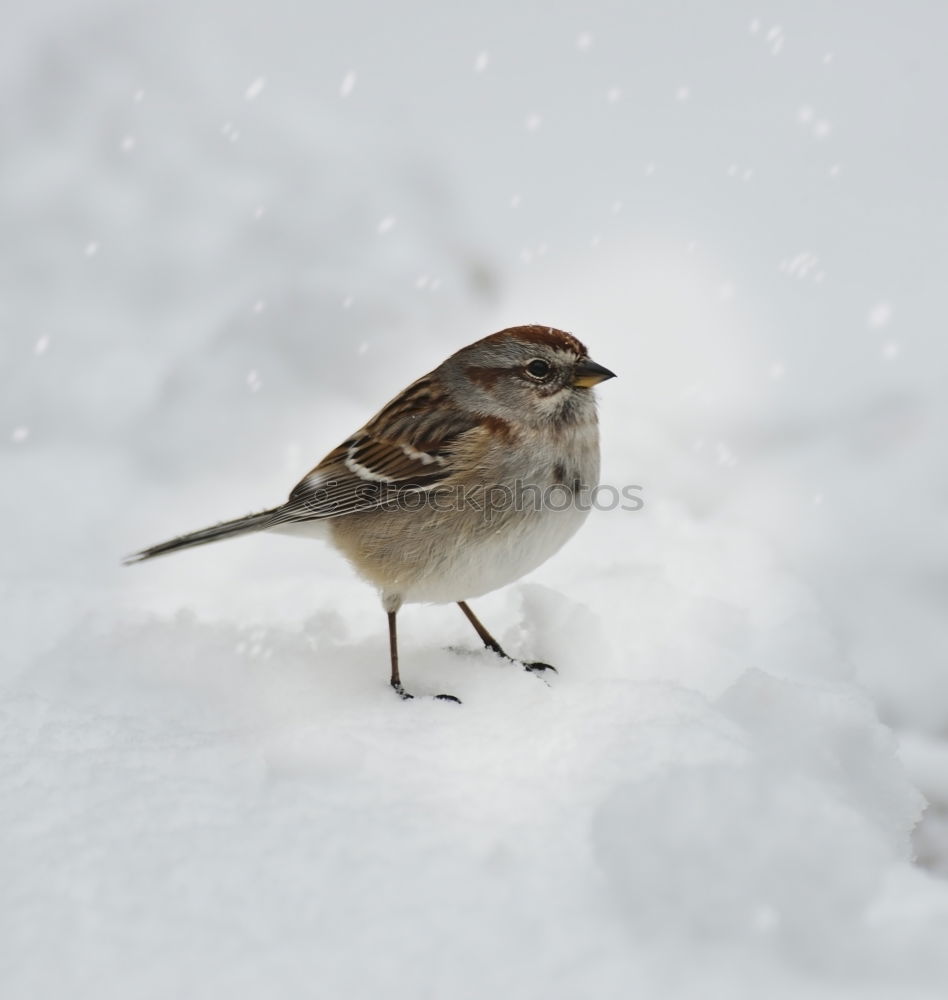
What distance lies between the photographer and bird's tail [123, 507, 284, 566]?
13.0 feet

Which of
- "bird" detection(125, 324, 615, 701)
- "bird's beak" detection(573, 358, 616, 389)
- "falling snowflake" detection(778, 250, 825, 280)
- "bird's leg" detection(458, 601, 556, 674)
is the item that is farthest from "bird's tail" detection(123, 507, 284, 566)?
"falling snowflake" detection(778, 250, 825, 280)

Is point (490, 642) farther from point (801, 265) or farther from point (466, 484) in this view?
point (801, 265)

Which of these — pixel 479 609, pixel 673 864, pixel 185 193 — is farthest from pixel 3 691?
pixel 185 193

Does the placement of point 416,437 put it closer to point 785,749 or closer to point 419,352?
point 785,749

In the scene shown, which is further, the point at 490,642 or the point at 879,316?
the point at 879,316

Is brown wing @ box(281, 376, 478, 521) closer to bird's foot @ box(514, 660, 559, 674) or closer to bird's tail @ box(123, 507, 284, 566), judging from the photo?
bird's tail @ box(123, 507, 284, 566)

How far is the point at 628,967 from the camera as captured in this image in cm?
199

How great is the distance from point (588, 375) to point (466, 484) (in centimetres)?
64

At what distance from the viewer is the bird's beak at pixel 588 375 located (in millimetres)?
3809

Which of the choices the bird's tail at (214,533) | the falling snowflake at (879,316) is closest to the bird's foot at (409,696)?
the bird's tail at (214,533)

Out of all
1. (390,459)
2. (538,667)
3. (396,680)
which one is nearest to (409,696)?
(396,680)

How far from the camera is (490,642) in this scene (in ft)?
13.4

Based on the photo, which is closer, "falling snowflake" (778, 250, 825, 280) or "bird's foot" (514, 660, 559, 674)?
"bird's foot" (514, 660, 559, 674)

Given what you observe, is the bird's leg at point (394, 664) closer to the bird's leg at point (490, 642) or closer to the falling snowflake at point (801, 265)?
the bird's leg at point (490, 642)
